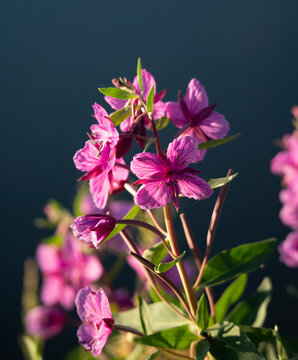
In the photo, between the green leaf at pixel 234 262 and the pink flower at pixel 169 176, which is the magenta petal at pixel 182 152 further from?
the green leaf at pixel 234 262

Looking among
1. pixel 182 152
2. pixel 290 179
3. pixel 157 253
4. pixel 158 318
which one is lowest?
pixel 290 179

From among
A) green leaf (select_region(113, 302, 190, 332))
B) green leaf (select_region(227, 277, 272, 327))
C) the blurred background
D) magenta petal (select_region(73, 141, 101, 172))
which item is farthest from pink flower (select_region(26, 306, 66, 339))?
the blurred background

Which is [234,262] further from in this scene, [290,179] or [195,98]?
[290,179]

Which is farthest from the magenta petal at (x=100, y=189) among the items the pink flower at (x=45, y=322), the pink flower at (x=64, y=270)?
the pink flower at (x=45, y=322)

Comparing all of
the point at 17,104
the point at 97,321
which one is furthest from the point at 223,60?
the point at 97,321

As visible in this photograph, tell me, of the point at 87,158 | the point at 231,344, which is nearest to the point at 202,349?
the point at 231,344
